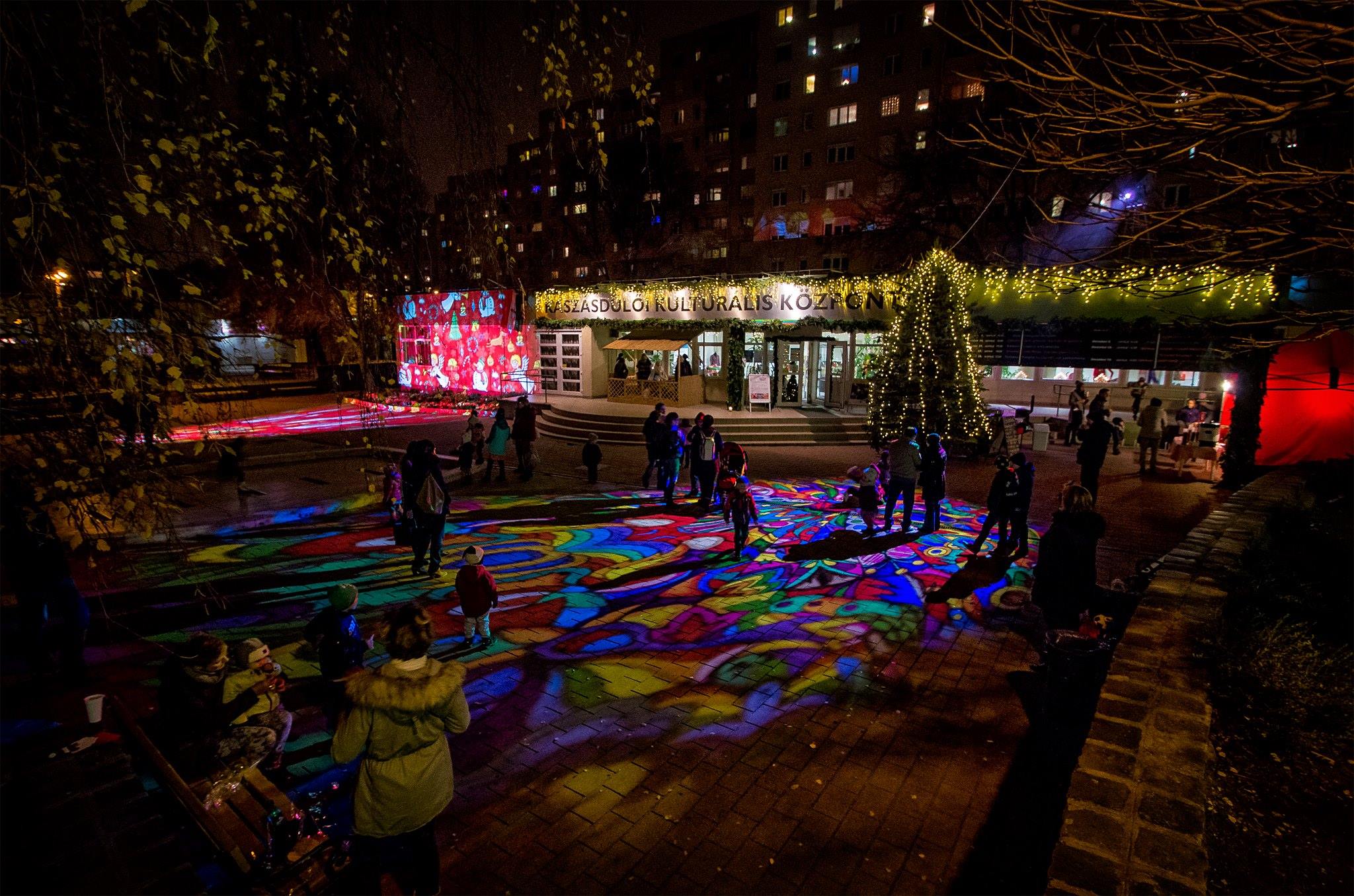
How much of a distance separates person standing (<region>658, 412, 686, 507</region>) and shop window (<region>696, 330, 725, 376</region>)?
45.1ft

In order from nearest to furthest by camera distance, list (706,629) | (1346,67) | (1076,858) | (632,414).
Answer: (1076,858)
(1346,67)
(706,629)
(632,414)

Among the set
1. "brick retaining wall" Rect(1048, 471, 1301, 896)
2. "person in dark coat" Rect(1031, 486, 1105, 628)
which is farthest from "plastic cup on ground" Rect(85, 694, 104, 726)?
"person in dark coat" Rect(1031, 486, 1105, 628)

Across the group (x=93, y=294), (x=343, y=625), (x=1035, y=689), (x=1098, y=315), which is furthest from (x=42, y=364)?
(x=1098, y=315)

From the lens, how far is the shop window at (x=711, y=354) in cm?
2628

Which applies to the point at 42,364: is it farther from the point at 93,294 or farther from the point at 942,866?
the point at 942,866

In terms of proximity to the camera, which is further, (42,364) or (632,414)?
(632,414)

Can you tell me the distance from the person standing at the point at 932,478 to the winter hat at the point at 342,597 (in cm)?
826

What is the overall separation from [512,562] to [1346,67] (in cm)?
926

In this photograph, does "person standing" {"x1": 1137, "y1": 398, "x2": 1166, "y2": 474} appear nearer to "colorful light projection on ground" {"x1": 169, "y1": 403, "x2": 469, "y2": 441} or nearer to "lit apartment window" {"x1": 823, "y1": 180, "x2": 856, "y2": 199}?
"colorful light projection on ground" {"x1": 169, "y1": 403, "x2": 469, "y2": 441}

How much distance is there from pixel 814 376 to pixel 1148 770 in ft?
68.5

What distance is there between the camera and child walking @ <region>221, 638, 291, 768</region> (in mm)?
4094

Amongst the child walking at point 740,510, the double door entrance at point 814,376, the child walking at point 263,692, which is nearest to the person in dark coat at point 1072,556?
the child walking at point 740,510

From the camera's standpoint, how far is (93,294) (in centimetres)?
282

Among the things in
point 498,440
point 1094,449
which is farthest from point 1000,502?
point 498,440
